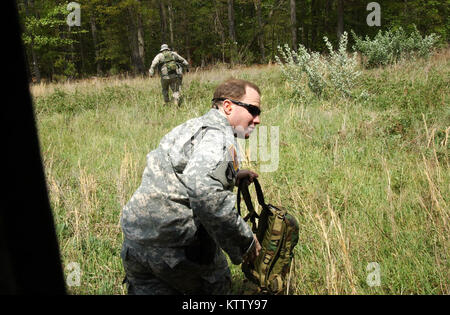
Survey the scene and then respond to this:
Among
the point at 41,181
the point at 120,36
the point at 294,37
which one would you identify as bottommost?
the point at 41,181

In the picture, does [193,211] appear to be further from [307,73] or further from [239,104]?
[307,73]

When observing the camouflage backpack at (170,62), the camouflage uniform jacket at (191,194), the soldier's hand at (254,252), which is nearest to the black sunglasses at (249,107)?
the camouflage uniform jacket at (191,194)

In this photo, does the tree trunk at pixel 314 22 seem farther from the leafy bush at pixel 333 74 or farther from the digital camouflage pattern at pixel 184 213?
the digital camouflage pattern at pixel 184 213

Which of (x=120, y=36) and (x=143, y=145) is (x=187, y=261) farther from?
(x=120, y=36)

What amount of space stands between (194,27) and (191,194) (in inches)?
1230

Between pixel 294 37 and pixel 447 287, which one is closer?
pixel 447 287

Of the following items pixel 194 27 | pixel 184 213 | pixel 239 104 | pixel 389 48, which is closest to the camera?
pixel 184 213

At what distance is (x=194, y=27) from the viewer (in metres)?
30.2

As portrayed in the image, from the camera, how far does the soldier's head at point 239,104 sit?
1880 millimetres

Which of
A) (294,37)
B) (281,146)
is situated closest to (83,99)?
(281,146)

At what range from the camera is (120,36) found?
2708cm

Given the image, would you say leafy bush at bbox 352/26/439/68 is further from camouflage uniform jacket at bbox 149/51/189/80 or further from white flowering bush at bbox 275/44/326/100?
camouflage uniform jacket at bbox 149/51/189/80

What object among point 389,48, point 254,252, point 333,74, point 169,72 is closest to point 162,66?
point 169,72
